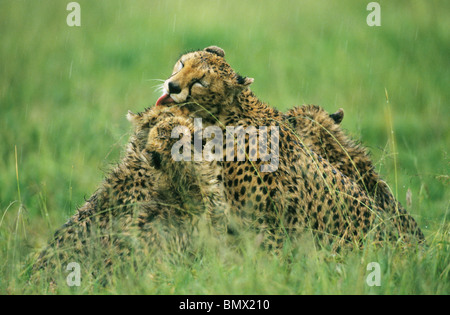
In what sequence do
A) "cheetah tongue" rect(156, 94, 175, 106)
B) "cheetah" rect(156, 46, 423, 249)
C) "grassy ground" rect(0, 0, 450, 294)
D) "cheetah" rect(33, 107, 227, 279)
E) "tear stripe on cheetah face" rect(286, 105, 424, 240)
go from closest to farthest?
"cheetah" rect(33, 107, 227, 279)
"cheetah" rect(156, 46, 423, 249)
"cheetah tongue" rect(156, 94, 175, 106)
"tear stripe on cheetah face" rect(286, 105, 424, 240)
"grassy ground" rect(0, 0, 450, 294)

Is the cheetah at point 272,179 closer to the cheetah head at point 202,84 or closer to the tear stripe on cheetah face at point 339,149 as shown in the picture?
the cheetah head at point 202,84

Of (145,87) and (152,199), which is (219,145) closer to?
(152,199)

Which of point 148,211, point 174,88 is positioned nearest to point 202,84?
point 174,88

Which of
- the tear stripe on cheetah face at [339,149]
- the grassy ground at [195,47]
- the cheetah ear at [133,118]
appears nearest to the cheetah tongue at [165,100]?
the cheetah ear at [133,118]

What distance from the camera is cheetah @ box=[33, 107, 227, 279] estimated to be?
4164 millimetres

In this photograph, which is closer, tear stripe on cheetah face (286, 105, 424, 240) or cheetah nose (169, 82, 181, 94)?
cheetah nose (169, 82, 181, 94)

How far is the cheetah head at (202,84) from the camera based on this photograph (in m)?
4.59

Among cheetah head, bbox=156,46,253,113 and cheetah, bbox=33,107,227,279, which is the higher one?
cheetah head, bbox=156,46,253,113

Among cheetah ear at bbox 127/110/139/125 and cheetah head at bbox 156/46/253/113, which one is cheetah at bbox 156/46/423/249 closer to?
cheetah head at bbox 156/46/253/113

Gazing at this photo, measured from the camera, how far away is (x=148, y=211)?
14.1 feet

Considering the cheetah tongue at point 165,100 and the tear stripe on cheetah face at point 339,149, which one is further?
the tear stripe on cheetah face at point 339,149

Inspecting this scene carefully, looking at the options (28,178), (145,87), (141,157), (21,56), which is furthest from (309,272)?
(21,56)

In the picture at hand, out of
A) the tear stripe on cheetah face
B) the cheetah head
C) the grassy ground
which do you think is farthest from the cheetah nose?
→ the grassy ground

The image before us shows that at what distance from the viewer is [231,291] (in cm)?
356
